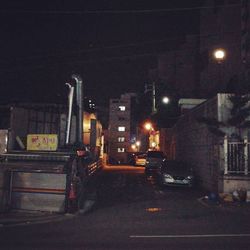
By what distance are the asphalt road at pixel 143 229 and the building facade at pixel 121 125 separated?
74.7m

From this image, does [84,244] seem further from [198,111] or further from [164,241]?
[198,111]

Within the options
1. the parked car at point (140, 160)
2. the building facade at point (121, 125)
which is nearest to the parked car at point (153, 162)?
the parked car at point (140, 160)

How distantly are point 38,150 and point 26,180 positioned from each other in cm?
205

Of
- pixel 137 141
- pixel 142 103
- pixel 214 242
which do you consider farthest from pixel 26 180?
pixel 137 141

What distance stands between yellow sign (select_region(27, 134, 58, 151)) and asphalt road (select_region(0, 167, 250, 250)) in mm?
2979

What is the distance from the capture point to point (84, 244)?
336 inches

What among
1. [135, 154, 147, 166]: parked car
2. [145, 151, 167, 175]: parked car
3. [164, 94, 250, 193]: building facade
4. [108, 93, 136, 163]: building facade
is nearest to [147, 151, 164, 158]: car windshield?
[145, 151, 167, 175]: parked car

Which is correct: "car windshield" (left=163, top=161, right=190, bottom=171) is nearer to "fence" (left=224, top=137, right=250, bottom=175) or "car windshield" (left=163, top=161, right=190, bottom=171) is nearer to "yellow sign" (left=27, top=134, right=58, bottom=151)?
"fence" (left=224, top=137, right=250, bottom=175)

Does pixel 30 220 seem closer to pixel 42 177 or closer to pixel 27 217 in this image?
pixel 27 217

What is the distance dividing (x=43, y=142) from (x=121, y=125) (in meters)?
85.4

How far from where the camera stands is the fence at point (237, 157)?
17500 millimetres

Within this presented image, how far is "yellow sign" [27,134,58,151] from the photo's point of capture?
1543cm

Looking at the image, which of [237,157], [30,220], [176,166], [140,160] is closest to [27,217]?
[30,220]

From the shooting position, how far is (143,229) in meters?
10.5
